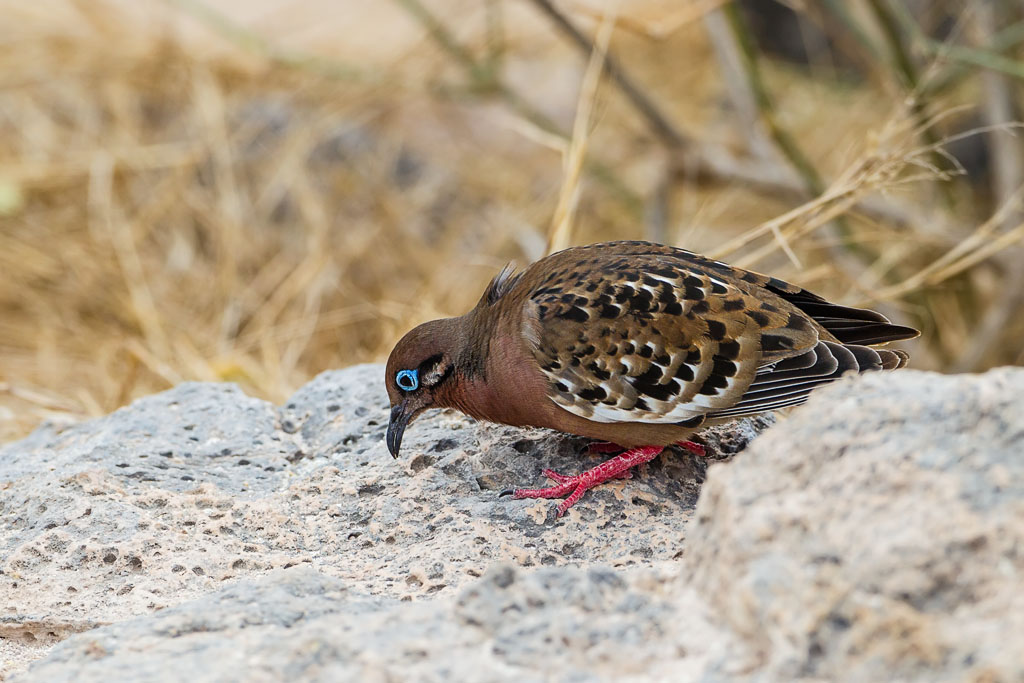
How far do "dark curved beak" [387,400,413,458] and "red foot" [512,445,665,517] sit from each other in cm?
39

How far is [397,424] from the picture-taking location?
3.10m

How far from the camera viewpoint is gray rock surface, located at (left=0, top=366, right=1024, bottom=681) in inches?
62.9

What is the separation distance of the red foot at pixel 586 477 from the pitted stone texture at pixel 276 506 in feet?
0.11

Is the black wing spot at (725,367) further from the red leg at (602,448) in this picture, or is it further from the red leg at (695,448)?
the red leg at (602,448)

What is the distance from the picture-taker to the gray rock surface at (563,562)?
5.24ft

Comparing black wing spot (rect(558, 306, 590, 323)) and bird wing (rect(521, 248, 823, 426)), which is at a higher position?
black wing spot (rect(558, 306, 590, 323))

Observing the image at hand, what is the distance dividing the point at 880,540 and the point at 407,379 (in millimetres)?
1736

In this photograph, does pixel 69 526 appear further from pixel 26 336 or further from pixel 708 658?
pixel 26 336

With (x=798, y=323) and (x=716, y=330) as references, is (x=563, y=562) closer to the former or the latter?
(x=716, y=330)

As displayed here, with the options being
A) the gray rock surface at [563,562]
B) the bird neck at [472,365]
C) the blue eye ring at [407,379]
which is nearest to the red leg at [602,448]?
the gray rock surface at [563,562]

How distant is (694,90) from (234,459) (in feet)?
20.5

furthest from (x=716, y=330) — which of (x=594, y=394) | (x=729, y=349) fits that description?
(x=594, y=394)

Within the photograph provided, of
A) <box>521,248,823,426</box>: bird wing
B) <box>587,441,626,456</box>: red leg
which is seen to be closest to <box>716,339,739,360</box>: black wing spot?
<box>521,248,823,426</box>: bird wing

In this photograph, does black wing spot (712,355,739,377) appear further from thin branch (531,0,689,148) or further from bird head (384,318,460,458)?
thin branch (531,0,689,148)
